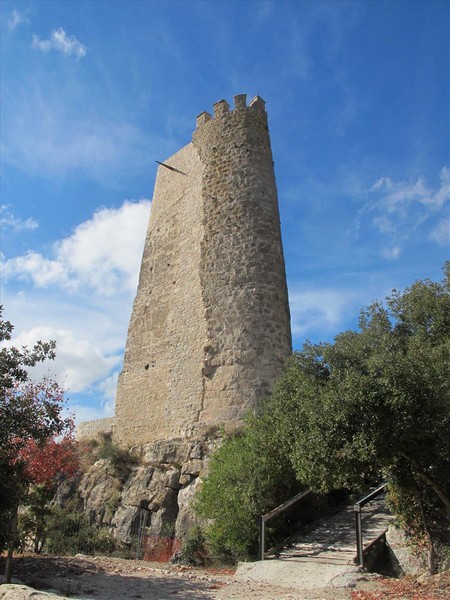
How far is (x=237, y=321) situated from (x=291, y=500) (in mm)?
6321

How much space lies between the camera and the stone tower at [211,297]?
1606 cm

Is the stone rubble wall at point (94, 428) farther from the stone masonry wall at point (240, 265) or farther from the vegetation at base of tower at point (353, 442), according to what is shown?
the vegetation at base of tower at point (353, 442)

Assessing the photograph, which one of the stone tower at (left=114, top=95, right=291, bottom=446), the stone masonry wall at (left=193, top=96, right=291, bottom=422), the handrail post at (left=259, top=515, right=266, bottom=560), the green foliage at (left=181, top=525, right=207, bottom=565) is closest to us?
the handrail post at (left=259, top=515, right=266, bottom=560)

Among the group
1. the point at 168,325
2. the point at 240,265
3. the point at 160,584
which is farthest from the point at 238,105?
the point at 160,584

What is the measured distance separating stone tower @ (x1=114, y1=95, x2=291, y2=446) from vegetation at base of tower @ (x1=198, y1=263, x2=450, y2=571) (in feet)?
10.4

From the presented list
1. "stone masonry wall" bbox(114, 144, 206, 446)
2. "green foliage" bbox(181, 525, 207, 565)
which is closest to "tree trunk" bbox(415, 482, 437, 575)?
"green foliage" bbox(181, 525, 207, 565)

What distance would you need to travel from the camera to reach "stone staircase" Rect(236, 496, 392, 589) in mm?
9281

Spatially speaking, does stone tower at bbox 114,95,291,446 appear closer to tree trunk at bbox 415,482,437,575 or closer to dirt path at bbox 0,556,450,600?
dirt path at bbox 0,556,450,600

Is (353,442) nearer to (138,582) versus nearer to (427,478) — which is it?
(427,478)

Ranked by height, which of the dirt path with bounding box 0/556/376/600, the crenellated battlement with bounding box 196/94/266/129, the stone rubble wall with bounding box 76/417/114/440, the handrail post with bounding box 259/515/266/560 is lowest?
the dirt path with bounding box 0/556/376/600

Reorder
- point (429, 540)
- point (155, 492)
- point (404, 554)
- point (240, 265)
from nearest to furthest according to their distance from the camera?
point (429, 540) → point (404, 554) → point (155, 492) → point (240, 265)

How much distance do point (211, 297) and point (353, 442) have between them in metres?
9.16

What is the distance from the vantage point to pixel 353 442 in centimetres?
880

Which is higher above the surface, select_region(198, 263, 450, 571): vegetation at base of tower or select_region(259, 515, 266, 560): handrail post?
select_region(198, 263, 450, 571): vegetation at base of tower
